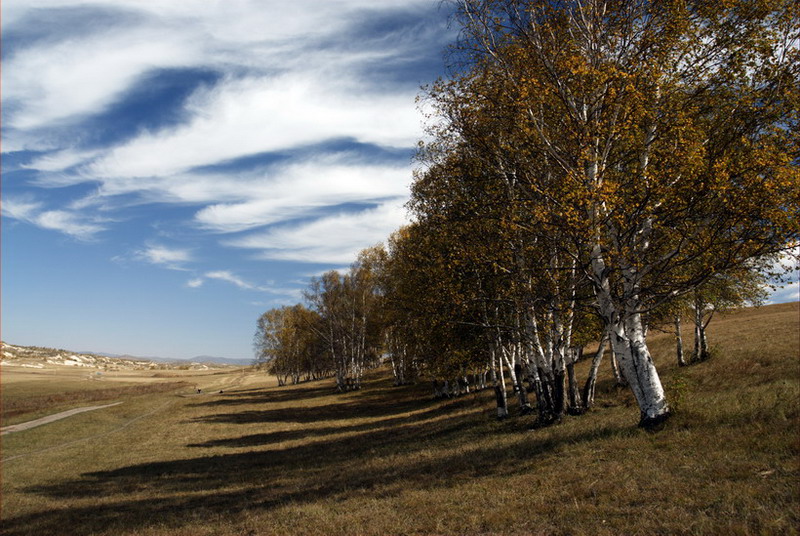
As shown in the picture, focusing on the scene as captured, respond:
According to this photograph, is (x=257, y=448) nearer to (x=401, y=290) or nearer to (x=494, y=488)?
(x=401, y=290)

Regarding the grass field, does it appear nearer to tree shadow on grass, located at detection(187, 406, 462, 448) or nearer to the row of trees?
tree shadow on grass, located at detection(187, 406, 462, 448)

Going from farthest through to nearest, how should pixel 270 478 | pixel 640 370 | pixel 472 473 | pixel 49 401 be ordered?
pixel 49 401
pixel 270 478
pixel 472 473
pixel 640 370

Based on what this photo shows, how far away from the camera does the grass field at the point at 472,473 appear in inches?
389

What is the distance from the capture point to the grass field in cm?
989

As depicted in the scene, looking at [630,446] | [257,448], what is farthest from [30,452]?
[630,446]

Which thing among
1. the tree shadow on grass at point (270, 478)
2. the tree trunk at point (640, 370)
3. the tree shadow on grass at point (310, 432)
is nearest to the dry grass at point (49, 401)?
the tree shadow on grass at point (310, 432)

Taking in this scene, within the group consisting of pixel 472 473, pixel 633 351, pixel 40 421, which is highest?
pixel 633 351

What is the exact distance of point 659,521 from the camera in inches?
348

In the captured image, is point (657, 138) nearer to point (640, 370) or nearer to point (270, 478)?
point (640, 370)

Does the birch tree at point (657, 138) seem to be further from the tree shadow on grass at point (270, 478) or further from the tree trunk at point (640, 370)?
Answer: the tree shadow on grass at point (270, 478)

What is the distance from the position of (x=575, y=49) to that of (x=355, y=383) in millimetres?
65325

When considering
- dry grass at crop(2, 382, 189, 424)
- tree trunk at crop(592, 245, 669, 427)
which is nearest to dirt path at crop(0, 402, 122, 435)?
dry grass at crop(2, 382, 189, 424)

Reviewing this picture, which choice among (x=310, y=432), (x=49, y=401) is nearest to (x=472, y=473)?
(x=310, y=432)

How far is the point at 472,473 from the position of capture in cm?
1588
